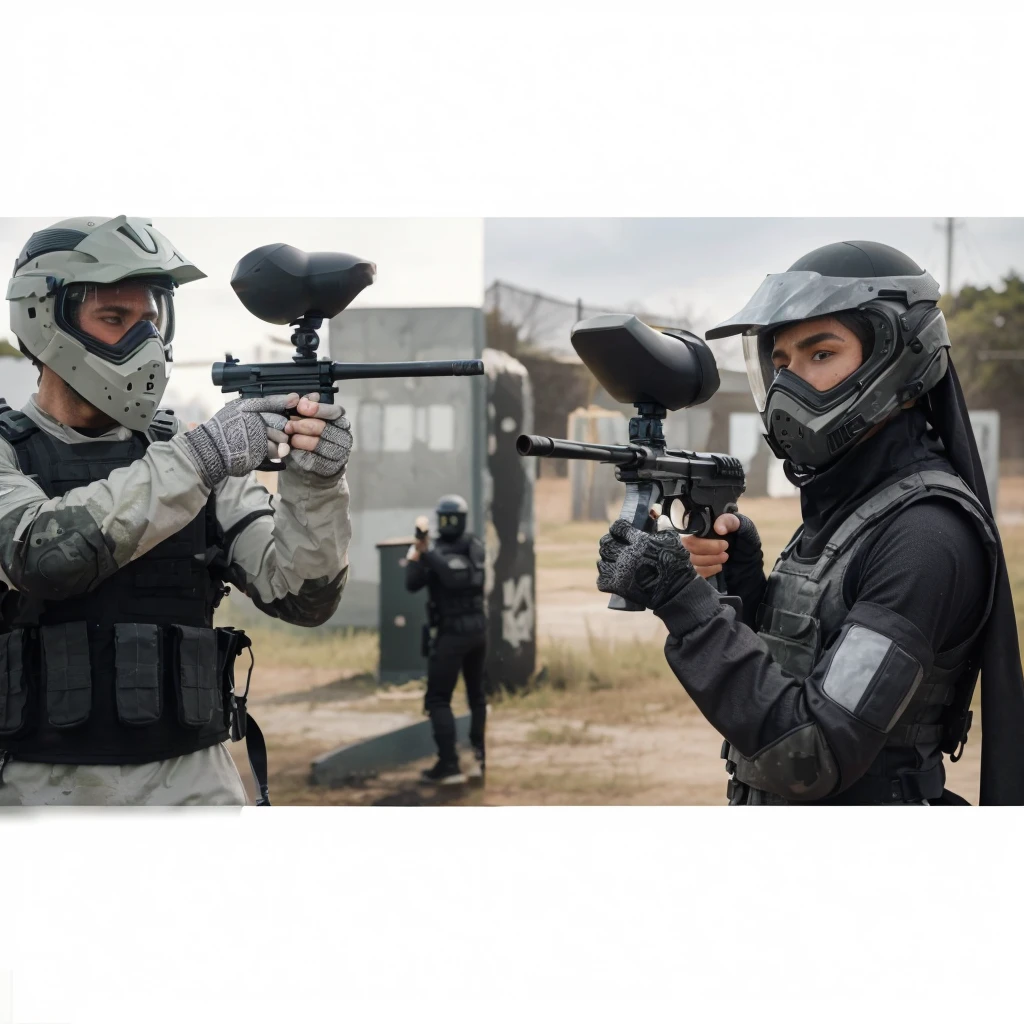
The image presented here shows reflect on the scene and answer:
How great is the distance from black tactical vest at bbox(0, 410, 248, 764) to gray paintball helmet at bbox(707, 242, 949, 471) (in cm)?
151

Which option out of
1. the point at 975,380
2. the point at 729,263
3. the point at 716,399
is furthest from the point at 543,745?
the point at 975,380

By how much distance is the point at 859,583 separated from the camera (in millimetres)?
2434

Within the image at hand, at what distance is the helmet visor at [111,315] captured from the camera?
2.86 m

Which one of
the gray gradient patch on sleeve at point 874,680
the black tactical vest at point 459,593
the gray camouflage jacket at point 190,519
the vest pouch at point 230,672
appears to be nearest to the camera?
the gray gradient patch on sleeve at point 874,680

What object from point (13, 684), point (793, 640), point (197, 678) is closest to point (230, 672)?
point (197, 678)

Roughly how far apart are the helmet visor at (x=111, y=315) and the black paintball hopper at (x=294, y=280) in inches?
10.8

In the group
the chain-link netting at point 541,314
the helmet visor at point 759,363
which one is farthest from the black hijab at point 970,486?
the chain-link netting at point 541,314

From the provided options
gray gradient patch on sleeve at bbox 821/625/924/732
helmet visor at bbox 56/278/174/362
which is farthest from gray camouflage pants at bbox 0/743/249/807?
gray gradient patch on sleeve at bbox 821/625/924/732

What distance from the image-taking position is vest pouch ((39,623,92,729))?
2.73 m

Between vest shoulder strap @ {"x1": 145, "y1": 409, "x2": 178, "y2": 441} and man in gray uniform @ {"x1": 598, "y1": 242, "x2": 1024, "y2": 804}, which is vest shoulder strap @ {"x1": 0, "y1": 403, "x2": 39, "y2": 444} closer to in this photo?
vest shoulder strap @ {"x1": 145, "y1": 409, "x2": 178, "y2": 441}

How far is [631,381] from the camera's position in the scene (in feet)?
9.39

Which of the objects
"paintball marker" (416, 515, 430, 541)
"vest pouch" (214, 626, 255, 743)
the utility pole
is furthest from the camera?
"paintball marker" (416, 515, 430, 541)

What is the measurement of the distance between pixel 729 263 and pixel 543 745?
3.68 m

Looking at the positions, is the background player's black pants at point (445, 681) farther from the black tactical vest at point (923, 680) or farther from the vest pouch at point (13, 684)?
the black tactical vest at point (923, 680)
